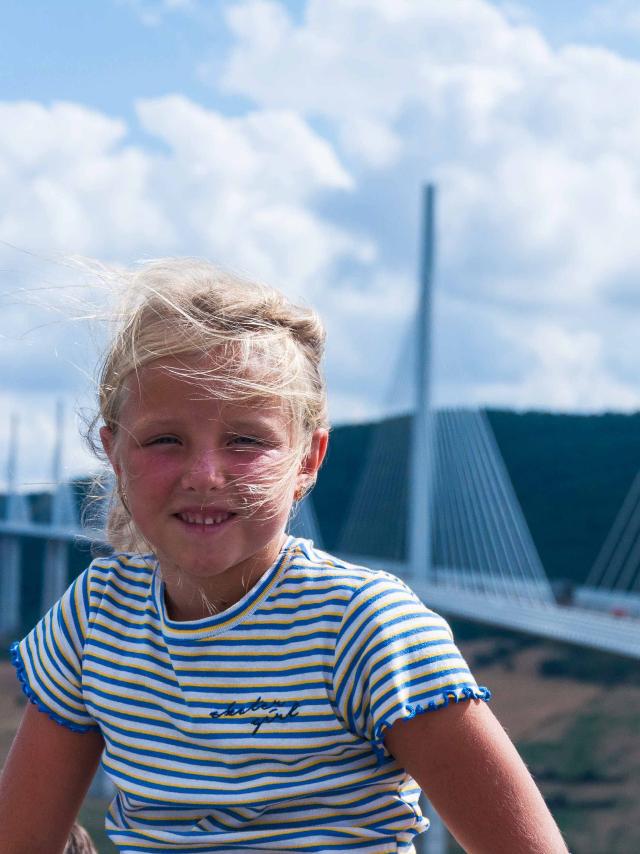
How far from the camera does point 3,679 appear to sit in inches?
1160

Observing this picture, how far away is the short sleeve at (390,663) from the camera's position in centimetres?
93

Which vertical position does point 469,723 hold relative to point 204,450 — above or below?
below

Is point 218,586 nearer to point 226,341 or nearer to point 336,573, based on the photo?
point 336,573

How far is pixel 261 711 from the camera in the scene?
1.01 meters

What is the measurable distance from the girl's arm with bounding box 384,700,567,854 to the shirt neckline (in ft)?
0.59

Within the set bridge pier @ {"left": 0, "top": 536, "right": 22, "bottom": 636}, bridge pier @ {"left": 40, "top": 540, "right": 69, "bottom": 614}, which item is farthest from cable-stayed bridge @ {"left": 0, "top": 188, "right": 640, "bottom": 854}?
bridge pier @ {"left": 0, "top": 536, "right": 22, "bottom": 636}

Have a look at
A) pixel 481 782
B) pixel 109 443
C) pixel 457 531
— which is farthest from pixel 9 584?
pixel 481 782

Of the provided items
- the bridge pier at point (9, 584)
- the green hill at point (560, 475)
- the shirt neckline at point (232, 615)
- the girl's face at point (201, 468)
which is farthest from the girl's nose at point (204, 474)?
the bridge pier at point (9, 584)

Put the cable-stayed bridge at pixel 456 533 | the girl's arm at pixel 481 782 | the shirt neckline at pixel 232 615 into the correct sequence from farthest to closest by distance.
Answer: the cable-stayed bridge at pixel 456 533 < the shirt neckline at pixel 232 615 < the girl's arm at pixel 481 782

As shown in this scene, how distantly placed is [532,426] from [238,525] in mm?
35703

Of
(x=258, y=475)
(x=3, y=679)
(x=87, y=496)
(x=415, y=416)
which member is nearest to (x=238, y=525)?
(x=258, y=475)

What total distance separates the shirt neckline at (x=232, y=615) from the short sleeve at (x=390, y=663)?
0.09 metres

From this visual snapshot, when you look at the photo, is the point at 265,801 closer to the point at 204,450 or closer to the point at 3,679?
the point at 204,450

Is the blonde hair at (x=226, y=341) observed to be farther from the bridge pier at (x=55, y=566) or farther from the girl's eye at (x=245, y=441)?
the bridge pier at (x=55, y=566)
